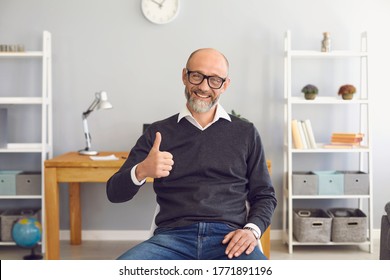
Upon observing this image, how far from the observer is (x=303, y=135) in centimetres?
382

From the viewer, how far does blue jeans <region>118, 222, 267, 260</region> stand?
1821 millimetres

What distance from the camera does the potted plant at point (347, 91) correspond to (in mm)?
3797

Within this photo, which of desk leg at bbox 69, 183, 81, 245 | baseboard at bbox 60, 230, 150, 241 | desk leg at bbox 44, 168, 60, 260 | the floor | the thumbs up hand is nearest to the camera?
the thumbs up hand

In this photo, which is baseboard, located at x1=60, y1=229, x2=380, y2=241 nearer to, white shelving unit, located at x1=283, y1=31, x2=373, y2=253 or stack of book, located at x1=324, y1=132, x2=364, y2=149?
white shelving unit, located at x1=283, y1=31, x2=373, y2=253

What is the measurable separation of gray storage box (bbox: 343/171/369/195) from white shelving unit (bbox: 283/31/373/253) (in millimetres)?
34

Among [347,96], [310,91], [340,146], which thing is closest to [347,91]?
[347,96]

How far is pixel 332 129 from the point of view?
407cm

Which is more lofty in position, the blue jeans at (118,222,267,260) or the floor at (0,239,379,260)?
the blue jeans at (118,222,267,260)

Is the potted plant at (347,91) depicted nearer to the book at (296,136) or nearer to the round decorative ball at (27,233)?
the book at (296,136)

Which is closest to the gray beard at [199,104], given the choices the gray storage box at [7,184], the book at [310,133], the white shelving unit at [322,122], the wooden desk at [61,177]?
the wooden desk at [61,177]

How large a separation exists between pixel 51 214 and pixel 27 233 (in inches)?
8.4

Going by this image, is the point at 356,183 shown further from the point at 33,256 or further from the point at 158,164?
the point at 158,164

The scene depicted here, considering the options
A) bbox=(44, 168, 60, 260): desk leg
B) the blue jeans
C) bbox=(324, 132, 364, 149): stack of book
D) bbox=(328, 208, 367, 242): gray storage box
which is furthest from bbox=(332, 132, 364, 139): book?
the blue jeans

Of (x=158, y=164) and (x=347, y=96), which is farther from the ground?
(x=347, y=96)
